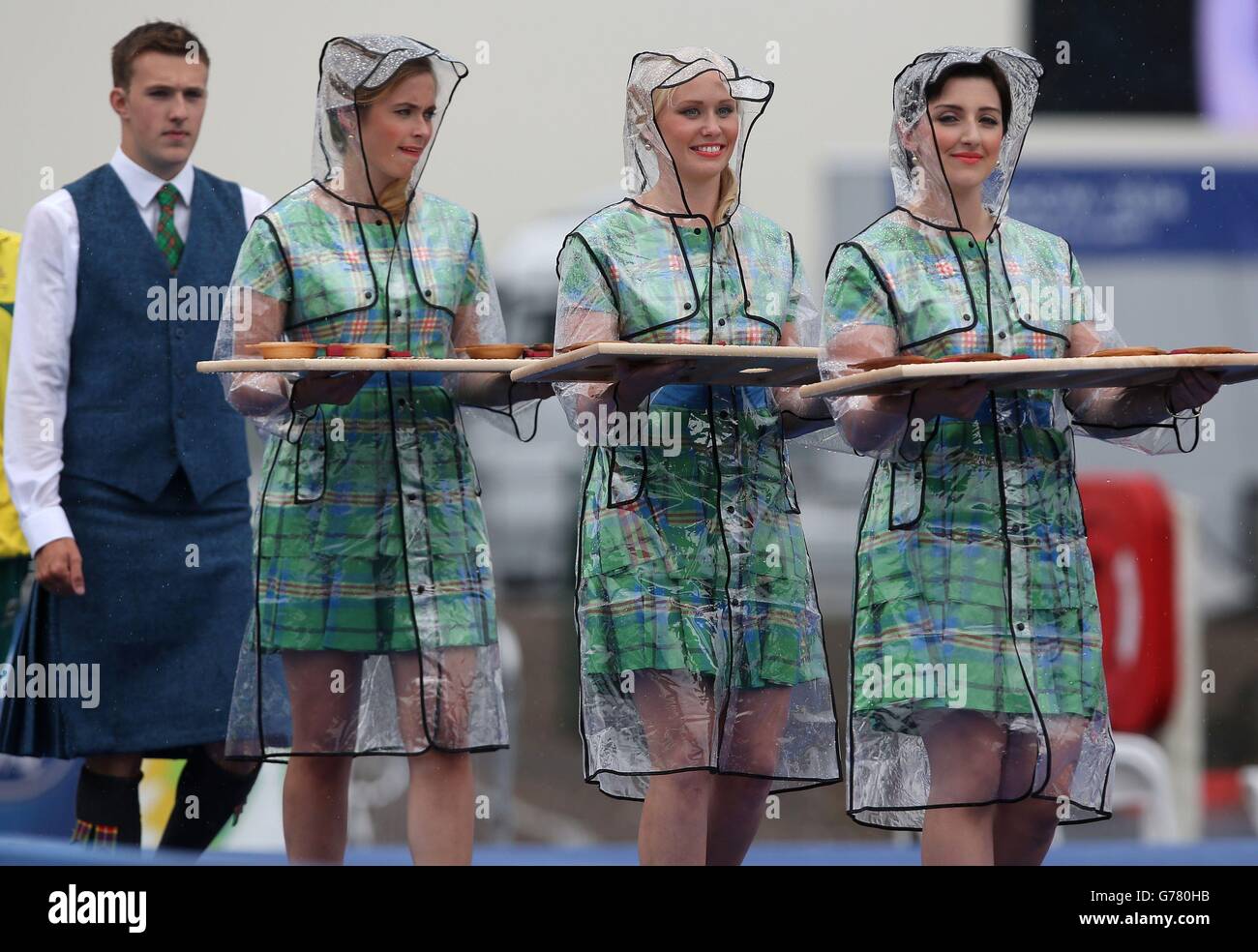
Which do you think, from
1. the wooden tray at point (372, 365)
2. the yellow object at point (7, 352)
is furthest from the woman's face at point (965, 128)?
the yellow object at point (7, 352)

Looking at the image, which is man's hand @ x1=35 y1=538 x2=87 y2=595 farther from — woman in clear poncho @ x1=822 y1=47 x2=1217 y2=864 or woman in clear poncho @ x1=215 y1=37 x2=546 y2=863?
woman in clear poncho @ x1=822 y1=47 x2=1217 y2=864

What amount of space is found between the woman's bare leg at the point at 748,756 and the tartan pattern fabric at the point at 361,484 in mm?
559

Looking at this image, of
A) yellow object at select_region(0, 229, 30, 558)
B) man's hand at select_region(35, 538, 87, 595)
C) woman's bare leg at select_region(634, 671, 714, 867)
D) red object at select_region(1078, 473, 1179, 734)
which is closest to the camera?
woman's bare leg at select_region(634, 671, 714, 867)

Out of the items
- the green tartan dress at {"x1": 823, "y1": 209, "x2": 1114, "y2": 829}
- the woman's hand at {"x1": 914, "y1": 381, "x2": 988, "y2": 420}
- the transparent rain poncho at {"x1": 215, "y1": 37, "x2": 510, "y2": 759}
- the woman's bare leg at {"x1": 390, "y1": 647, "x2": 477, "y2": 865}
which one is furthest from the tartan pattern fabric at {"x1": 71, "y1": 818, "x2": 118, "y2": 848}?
the woman's hand at {"x1": 914, "y1": 381, "x2": 988, "y2": 420}

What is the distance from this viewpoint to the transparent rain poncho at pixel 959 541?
4109 mm

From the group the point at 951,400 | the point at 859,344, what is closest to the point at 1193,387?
the point at 951,400

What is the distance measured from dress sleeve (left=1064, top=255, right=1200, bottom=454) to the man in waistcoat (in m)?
2.00

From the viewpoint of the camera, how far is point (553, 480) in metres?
12.3

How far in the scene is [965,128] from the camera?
13.9ft

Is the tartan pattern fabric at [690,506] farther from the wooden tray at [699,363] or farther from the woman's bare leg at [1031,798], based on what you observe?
the woman's bare leg at [1031,798]

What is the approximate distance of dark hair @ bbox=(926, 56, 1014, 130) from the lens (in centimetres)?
423

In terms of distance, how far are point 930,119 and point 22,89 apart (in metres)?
2.39

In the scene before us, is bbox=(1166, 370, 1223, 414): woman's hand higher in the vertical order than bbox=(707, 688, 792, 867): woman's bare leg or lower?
higher
